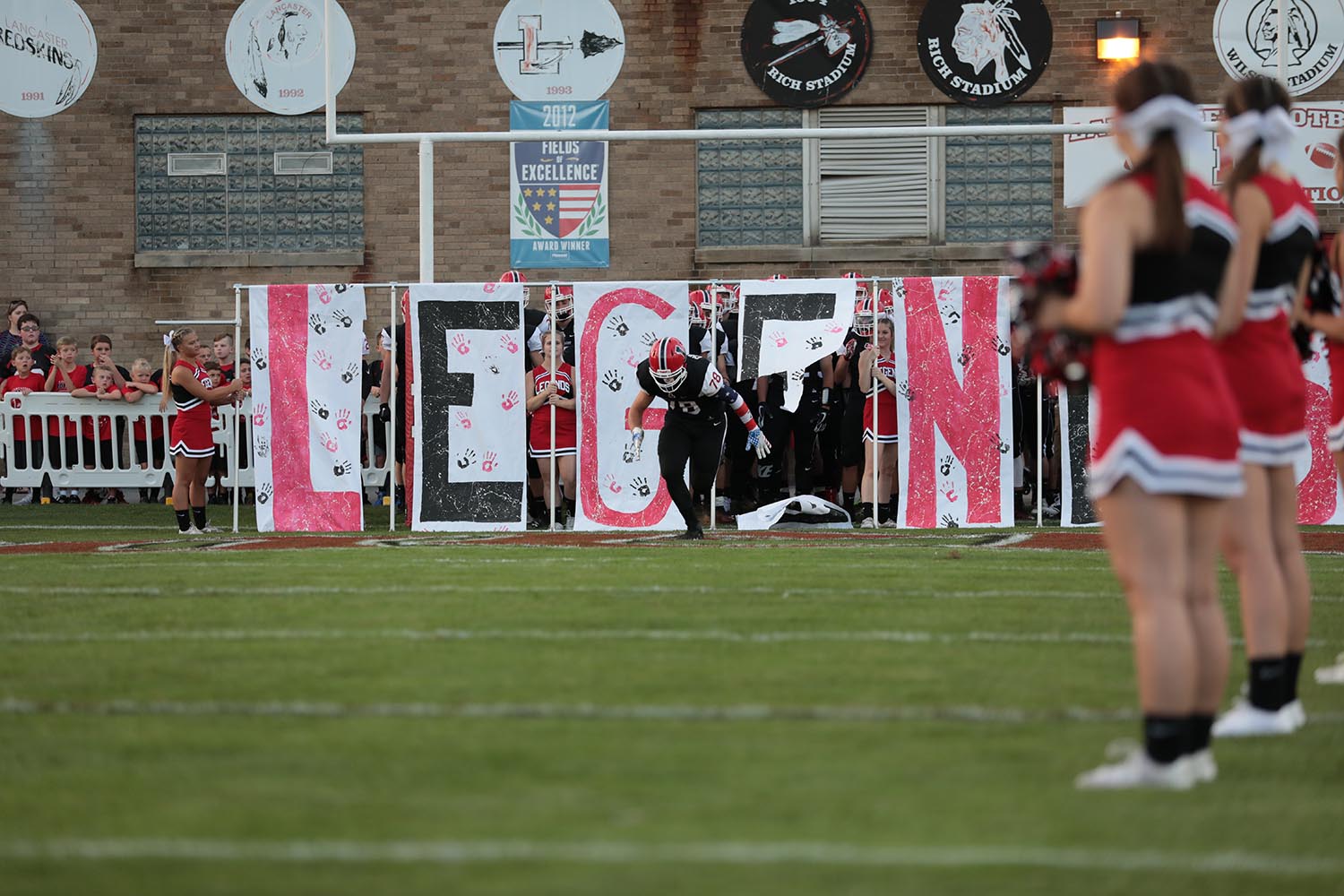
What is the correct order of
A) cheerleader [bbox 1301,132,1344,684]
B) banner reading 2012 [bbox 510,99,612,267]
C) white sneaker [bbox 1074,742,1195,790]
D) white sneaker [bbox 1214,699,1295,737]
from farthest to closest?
banner reading 2012 [bbox 510,99,612,267] → cheerleader [bbox 1301,132,1344,684] → white sneaker [bbox 1214,699,1295,737] → white sneaker [bbox 1074,742,1195,790]

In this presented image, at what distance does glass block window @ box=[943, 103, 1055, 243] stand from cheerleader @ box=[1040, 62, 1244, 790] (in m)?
19.6

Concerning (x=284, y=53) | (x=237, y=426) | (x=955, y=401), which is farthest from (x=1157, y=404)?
(x=284, y=53)

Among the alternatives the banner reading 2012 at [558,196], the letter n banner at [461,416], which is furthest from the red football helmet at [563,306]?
the banner reading 2012 at [558,196]

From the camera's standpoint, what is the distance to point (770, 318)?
1620 cm

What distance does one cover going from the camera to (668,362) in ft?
47.3

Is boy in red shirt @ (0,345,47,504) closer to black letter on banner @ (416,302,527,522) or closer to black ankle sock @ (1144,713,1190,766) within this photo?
black letter on banner @ (416,302,527,522)

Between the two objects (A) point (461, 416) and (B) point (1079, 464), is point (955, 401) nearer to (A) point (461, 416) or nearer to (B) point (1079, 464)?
(B) point (1079, 464)

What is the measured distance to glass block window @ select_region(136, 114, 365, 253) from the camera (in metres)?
24.4

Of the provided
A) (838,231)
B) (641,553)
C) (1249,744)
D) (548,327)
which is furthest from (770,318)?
(1249,744)

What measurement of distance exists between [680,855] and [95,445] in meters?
16.6

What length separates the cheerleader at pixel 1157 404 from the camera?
4.70m

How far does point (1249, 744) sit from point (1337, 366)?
1.97m

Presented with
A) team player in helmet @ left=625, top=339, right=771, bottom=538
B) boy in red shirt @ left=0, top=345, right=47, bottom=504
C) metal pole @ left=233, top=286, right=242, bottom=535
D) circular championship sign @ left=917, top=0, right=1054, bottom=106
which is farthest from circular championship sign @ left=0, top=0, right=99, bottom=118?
team player in helmet @ left=625, top=339, right=771, bottom=538

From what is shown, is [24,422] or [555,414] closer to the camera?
[555,414]
